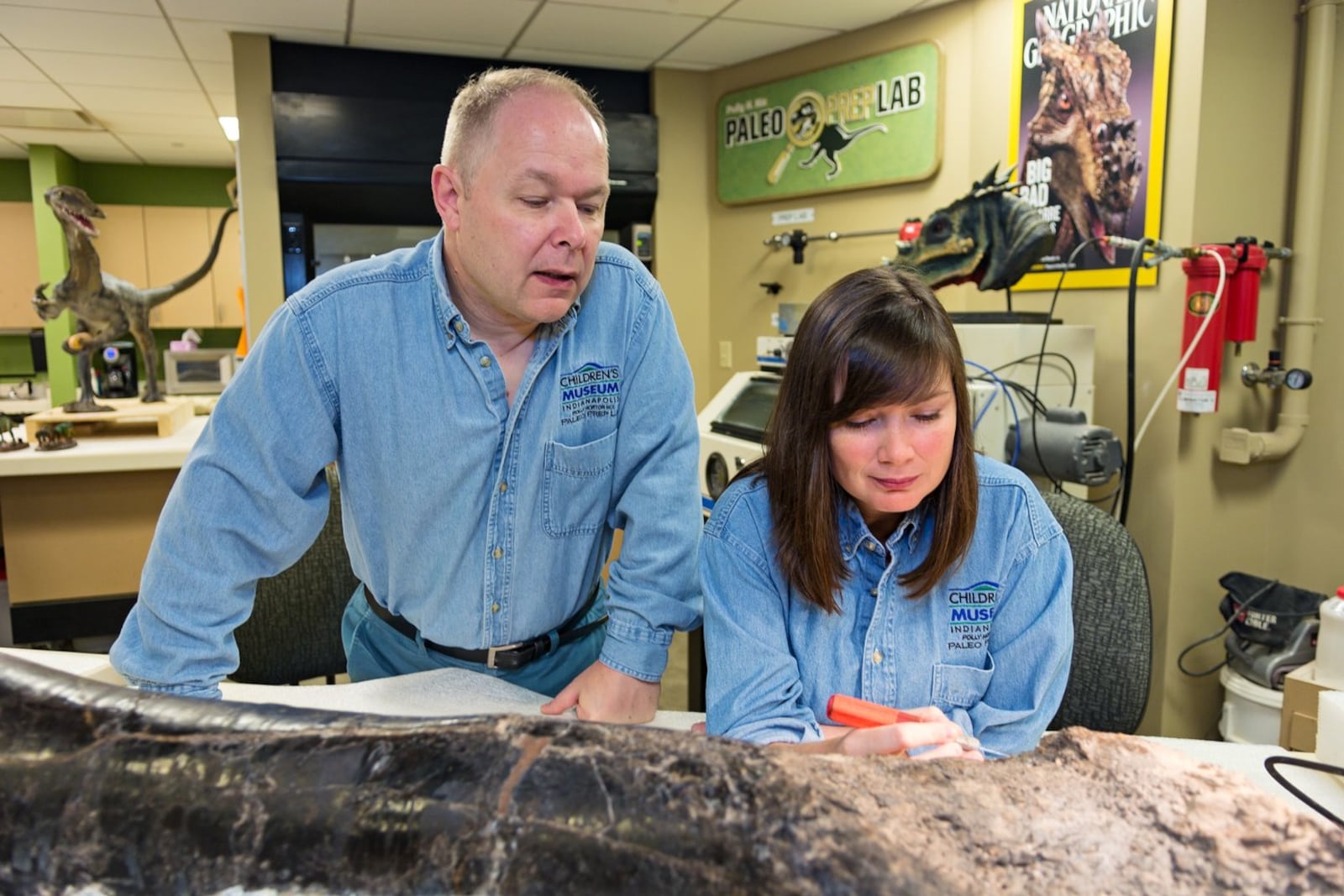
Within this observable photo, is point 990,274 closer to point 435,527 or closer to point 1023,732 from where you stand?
point 1023,732

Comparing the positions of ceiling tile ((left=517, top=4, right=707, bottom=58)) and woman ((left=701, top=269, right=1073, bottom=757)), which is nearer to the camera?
woman ((left=701, top=269, right=1073, bottom=757))

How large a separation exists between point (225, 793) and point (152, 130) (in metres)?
5.87

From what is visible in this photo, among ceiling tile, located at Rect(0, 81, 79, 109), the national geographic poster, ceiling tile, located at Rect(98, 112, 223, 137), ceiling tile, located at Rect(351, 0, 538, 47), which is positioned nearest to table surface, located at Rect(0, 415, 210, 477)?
ceiling tile, located at Rect(351, 0, 538, 47)

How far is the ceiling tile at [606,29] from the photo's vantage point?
2961 mm

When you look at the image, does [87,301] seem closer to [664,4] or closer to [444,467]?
[664,4]

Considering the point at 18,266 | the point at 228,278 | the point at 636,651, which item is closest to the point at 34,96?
the point at 228,278

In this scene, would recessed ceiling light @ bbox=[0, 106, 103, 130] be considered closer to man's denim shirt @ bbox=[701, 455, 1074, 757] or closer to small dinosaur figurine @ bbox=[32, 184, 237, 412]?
small dinosaur figurine @ bbox=[32, 184, 237, 412]

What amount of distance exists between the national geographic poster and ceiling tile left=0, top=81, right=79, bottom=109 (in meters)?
4.26

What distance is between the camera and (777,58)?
341cm

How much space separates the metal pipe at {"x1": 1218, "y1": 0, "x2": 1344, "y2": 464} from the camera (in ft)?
6.80

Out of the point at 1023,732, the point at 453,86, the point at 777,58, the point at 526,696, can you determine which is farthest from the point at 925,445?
the point at 453,86

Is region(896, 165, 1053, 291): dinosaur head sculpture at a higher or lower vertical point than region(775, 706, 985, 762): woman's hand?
higher

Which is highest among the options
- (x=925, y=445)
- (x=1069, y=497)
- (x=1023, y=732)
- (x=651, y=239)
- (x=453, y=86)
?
(x=453, y=86)

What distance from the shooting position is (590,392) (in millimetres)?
1120
